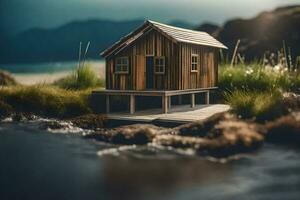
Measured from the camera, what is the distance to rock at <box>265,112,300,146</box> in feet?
30.1

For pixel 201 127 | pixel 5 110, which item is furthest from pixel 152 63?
pixel 201 127

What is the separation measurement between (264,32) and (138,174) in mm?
14929

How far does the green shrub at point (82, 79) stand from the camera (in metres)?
14.0

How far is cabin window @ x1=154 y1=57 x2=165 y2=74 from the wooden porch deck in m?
0.93

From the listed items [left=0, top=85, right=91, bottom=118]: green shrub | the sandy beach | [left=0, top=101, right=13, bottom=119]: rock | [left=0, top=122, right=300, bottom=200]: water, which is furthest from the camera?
the sandy beach

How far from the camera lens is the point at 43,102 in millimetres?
12180

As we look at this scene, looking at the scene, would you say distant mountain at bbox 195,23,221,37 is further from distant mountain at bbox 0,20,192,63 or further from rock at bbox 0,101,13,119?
rock at bbox 0,101,13,119

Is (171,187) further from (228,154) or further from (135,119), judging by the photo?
(135,119)

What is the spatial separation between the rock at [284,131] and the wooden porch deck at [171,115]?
1.77 metres

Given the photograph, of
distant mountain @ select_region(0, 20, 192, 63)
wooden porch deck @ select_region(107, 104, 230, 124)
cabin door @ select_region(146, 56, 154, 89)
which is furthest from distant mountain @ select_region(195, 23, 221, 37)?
wooden porch deck @ select_region(107, 104, 230, 124)

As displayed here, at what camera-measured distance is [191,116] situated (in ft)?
37.0

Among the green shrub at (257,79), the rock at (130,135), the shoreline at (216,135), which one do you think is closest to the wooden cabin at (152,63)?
the green shrub at (257,79)

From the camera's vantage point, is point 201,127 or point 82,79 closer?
point 201,127

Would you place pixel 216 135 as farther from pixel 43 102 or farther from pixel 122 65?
pixel 43 102
